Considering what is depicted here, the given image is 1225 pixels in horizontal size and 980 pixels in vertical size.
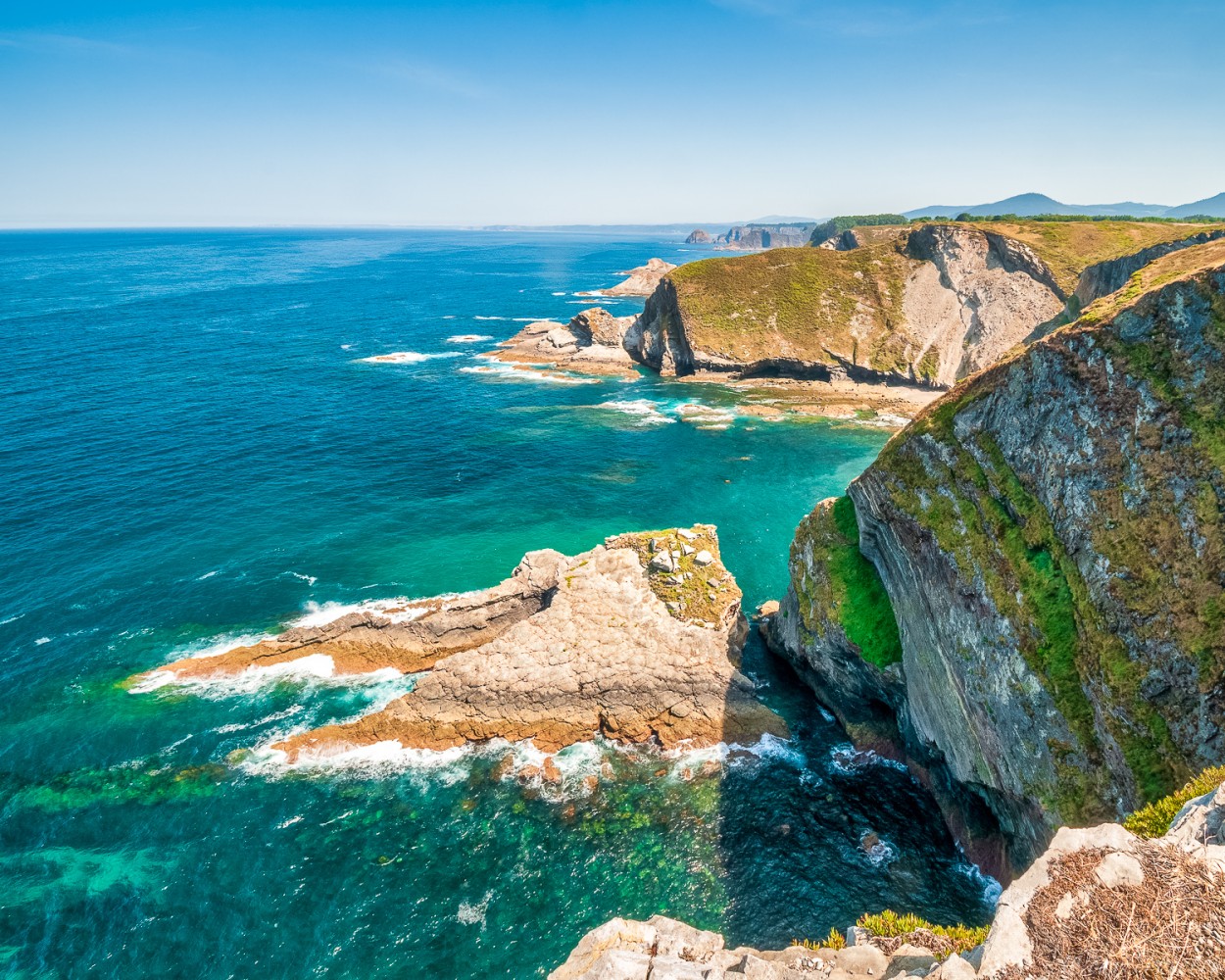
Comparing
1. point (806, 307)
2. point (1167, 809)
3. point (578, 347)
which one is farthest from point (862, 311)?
point (1167, 809)

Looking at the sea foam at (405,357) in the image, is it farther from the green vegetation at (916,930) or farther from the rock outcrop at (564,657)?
the green vegetation at (916,930)

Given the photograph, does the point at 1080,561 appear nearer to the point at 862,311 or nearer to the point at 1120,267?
the point at 1120,267

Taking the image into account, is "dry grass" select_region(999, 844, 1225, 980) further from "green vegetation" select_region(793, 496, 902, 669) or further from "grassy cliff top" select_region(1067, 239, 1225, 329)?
"green vegetation" select_region(793, 496, 902, 669)

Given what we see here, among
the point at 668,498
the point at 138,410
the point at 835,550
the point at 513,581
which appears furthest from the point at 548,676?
the point at 138,410

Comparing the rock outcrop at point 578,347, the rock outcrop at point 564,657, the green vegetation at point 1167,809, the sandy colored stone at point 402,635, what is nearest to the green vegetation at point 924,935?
the green vegetation at point 1167,809

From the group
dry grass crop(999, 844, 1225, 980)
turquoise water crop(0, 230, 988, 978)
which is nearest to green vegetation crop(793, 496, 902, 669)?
turquoise water crop(0, 230, 988, 978)
